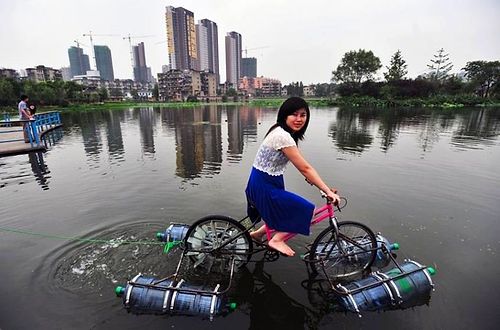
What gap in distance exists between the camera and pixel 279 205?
3264mm

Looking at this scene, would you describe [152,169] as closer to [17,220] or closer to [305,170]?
[17,220]

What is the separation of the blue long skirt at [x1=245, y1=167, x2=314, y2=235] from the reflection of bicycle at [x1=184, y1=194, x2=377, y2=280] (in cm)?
31

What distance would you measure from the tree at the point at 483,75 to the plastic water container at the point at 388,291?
83953mm

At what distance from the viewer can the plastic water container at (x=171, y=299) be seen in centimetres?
310

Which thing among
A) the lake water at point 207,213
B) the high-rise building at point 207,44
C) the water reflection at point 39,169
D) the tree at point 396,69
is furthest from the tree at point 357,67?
the high-rise building at point 207,44

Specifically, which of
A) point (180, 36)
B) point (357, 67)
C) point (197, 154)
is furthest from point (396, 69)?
point (180, 36)

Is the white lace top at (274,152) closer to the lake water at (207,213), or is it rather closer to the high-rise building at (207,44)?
the lake water at (207,213)

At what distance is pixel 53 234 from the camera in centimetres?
505

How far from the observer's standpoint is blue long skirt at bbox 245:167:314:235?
10.6 feet

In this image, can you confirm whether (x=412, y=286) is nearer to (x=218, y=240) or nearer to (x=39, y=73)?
(x=218, y=240)

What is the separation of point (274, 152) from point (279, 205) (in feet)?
2.17

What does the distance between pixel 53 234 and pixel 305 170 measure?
496 centimetres

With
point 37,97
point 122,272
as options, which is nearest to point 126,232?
point 122,272

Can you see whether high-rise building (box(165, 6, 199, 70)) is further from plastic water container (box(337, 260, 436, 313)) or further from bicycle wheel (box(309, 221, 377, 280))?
plastic water container (box(337, 260, 436, 313))
